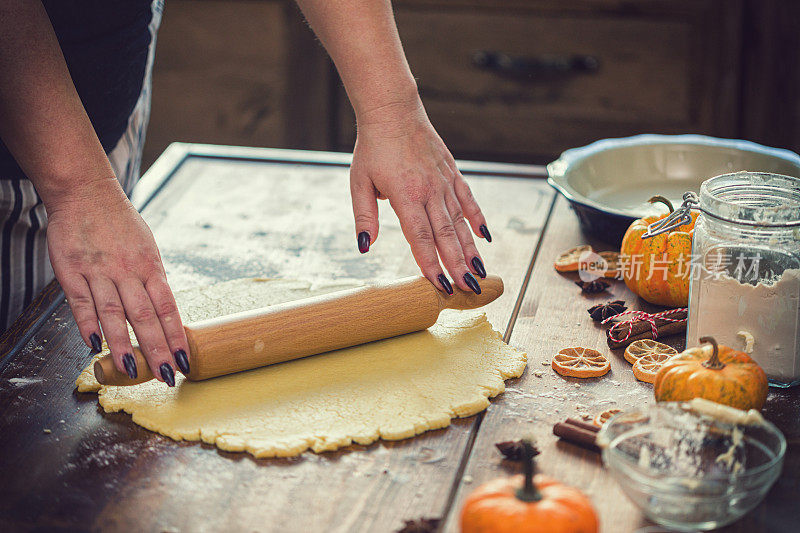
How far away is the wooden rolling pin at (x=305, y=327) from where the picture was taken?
3.23ft

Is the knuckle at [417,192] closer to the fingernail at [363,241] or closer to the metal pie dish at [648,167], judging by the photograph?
the fingernail at [363,241]

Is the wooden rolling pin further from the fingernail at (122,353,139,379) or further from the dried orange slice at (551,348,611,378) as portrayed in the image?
the dried orange slice at (551,348,611,378)

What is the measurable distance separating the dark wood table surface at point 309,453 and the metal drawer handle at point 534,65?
1.55 m

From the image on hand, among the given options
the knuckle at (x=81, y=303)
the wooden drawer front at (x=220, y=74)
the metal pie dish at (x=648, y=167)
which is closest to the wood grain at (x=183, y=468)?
the knuckle at (x=81, y=303)

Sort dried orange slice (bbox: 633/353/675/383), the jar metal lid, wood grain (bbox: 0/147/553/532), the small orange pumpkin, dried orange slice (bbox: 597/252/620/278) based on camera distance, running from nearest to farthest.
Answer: the small orange pumpkin < wood grain (bbox: 0/147/553/532) < the jar metal lid < dried orange slice (bbox: 633/353/675/383) < dried orange slice (bbox: 597/252/620/278)

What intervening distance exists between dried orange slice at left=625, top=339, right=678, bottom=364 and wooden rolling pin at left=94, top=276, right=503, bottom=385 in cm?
22

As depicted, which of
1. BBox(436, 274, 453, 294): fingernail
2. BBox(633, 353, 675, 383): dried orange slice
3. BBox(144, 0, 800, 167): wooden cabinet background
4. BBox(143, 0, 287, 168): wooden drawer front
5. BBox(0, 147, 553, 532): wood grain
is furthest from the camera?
BBox(143, 0, 287, 168): wooden drawer front

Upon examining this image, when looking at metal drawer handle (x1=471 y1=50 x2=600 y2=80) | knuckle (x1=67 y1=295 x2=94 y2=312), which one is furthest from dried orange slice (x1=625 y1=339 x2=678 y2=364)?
metal drawer handle (x1=471 y1=50 x2=600 y2=80)

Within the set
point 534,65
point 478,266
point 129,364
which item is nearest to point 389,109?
point 478,266

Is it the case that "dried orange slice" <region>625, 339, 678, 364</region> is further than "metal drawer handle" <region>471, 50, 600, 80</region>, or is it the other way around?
"metal drawer handle" <region>471, 50, 600, 80</region>

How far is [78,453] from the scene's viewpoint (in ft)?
2.91

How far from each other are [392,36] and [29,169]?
0.51 m

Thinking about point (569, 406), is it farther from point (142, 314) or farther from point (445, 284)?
point (142, 314)

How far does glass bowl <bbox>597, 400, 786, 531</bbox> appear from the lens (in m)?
0.71
